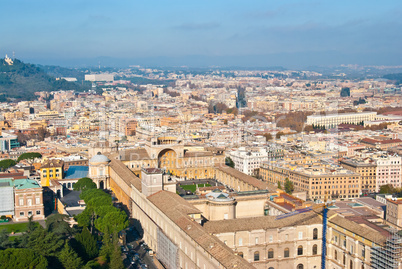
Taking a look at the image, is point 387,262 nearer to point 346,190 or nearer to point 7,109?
point 346,190

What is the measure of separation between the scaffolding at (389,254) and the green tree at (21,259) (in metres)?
8.42

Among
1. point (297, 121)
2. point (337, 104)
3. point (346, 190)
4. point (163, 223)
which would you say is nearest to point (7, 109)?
point (297, 121)

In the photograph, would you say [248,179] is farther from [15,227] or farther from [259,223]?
[15,227]

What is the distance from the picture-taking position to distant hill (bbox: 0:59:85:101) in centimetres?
9938

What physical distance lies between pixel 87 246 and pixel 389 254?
28.5ft

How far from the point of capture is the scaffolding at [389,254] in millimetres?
13133

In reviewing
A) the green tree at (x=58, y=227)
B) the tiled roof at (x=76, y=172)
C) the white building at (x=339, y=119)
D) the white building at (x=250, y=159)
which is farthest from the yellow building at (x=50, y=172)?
the white building at (x=339, y=119)

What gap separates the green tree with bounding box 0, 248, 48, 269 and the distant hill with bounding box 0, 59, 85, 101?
83.8m

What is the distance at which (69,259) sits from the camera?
14.8m

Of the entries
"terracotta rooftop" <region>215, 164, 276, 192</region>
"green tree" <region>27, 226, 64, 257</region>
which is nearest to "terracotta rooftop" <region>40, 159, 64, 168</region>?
"terracotta rooftop" <region>215, 164, 276, 192</region>

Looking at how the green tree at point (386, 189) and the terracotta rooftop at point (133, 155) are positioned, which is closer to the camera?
the green tree at point (386, 189)

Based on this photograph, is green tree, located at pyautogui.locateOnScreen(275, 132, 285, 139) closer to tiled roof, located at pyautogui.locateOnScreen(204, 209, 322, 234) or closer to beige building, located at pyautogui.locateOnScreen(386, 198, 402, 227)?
beige building, located at pyautogui.locateOnScreen(386, 198, 402, 227)

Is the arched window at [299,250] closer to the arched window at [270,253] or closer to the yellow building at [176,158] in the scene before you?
the arched window at [270,253]

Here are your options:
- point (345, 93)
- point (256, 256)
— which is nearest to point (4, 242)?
point (256, 256)
